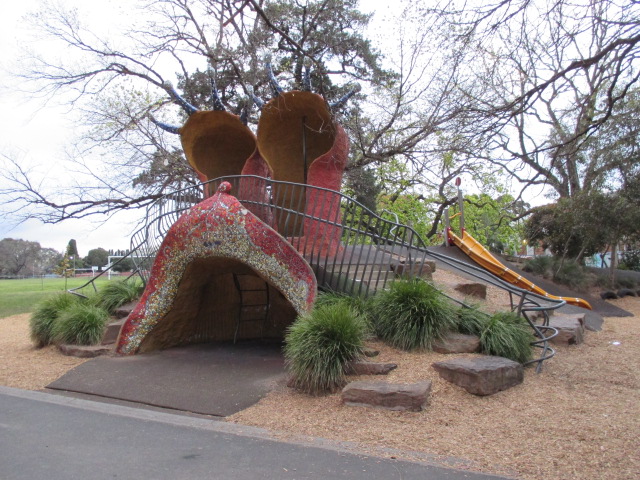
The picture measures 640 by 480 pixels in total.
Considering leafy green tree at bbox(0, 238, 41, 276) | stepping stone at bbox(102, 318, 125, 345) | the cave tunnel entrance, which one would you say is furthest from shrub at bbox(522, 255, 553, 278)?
leafy green tree at bbox(0, 238, 41, 276)

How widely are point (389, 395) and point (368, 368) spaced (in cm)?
75

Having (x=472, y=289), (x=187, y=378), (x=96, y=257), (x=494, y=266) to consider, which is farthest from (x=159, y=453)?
(x=96, y=257)

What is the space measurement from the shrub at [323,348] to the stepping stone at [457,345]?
1.03 m

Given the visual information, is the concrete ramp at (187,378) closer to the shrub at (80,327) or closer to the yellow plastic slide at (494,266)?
the shrub at (80,327)

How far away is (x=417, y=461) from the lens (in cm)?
418

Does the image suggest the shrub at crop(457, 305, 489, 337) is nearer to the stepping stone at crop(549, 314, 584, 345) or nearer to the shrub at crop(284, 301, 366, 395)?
the shrub at crop(284, 301, 366, 395)

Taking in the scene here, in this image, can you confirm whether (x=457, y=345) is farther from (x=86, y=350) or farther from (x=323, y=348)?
(x=86, y=350)

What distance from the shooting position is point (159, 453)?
14.7 ft

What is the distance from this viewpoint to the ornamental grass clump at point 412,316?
6652mm

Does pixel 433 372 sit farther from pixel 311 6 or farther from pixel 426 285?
pixel 311 6

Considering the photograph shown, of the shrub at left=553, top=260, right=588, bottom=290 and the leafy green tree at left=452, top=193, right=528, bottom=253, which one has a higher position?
the leafy green tree at left=452, top=193, right=528, bottom=253

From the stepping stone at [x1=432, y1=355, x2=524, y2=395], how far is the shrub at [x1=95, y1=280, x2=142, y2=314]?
7069mm

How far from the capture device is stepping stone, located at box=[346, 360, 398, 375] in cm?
603

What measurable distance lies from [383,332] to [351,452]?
2.67 metres
